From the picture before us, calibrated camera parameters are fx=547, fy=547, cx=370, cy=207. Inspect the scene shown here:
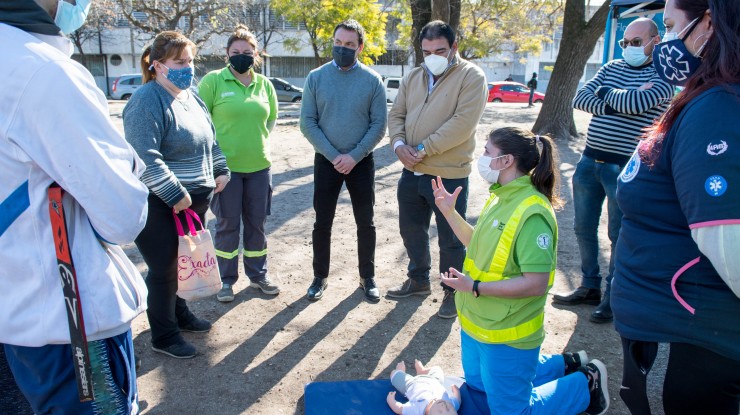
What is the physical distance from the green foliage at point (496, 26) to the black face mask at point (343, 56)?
1028 inches

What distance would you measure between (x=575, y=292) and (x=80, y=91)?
3.90m

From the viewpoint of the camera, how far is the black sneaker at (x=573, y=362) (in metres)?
3.07

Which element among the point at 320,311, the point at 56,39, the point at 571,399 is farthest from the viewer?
the point at 320,311

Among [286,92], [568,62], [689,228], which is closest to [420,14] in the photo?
[568,62]

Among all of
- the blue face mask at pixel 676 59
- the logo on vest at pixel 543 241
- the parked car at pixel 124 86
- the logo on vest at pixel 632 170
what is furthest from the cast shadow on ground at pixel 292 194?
the parked car at pixel 124 86

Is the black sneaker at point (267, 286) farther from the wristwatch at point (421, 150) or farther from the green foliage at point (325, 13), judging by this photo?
the green foliage at point (325, 13)

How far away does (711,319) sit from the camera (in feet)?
5.54

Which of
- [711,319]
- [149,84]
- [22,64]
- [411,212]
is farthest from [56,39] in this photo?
[411,212]

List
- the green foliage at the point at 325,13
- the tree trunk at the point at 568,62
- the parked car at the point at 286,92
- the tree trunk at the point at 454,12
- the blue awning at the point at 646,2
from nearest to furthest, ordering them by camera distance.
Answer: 1. the blue awning at the point at 646,2
2. the tree trunk at the point at 454,12
3. the tree trunk at the point at 568,62
4. the green foliage at the point at 325,13
5. the parked car at the point at 286,92

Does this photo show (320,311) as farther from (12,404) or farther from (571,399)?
(12,404)

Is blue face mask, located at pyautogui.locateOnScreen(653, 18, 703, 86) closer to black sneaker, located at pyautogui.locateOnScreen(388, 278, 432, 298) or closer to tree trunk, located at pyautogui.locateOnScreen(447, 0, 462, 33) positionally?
black sneaker, located at pyautogui.locateOnScreen(388, 278, 432, 298)

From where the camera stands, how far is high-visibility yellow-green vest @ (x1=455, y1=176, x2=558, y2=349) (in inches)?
99.7

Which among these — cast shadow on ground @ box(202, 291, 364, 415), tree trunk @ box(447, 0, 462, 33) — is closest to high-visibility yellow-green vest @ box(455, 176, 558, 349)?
cast shadow on ground @ box(202, 291, 364, 415)

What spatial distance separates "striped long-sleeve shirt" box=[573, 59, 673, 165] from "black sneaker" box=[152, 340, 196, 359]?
3.17m
